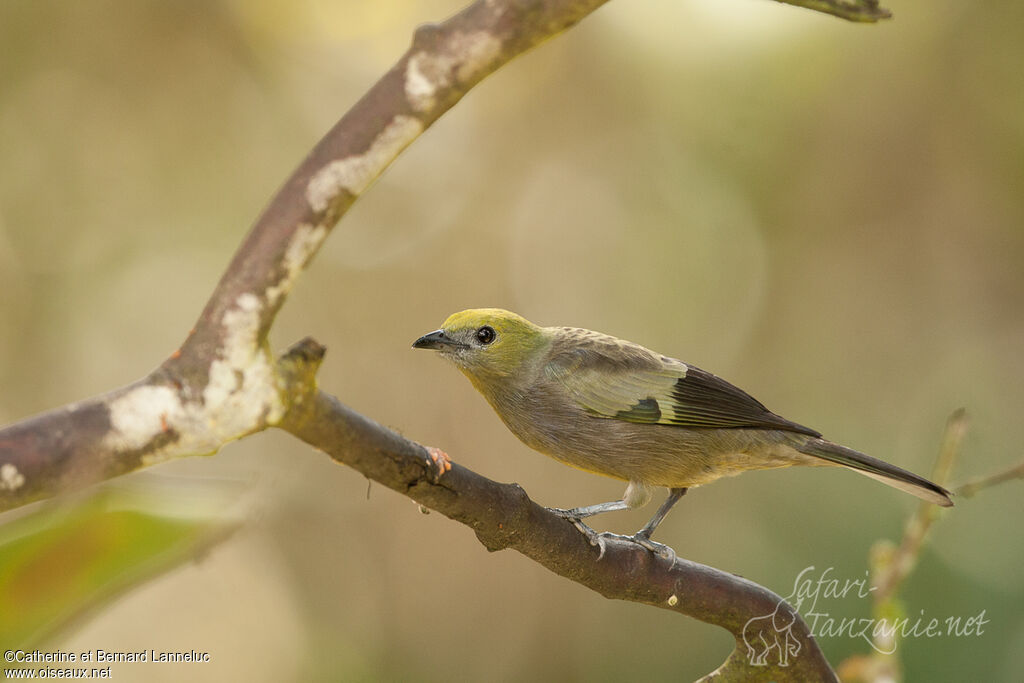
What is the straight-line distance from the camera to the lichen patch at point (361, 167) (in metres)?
1.24

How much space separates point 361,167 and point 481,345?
2030 millimetres

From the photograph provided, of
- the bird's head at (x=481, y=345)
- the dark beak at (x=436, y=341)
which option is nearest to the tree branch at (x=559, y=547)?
the bird's head at (x=481, y=345)

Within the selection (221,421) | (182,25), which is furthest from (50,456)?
(182,25)

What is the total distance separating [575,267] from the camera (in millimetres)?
7824

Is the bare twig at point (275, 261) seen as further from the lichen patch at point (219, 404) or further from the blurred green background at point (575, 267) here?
the blurred green background at point (575, 267)

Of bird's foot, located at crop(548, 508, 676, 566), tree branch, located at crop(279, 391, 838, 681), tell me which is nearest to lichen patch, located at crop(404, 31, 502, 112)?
tree branch, located at crop(279, 391, 838, 681)

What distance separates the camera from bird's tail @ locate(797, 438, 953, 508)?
2.71 metres

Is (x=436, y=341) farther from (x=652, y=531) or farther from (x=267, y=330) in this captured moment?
(x=267, y=330)

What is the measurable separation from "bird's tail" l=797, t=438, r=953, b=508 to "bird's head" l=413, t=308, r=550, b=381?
1108 mm

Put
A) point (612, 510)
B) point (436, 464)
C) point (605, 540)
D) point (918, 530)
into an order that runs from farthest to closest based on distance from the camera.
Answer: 1. point (612, 510)
2. point (918, 530)
3. point (605, 540)
4. point (436, 464)

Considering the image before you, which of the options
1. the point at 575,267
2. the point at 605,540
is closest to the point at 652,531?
the point at 605,540

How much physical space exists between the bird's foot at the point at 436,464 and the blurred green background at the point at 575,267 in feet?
17.4

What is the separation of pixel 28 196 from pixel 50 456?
692cm

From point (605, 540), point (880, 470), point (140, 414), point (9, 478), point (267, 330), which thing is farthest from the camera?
point (880, 470)
